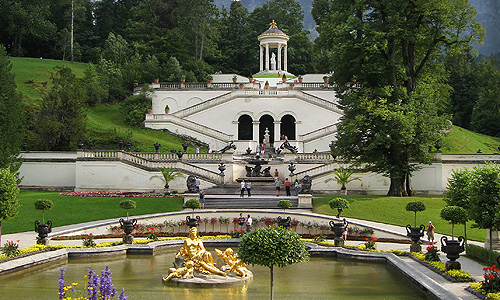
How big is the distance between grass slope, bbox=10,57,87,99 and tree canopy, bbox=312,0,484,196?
31343mm

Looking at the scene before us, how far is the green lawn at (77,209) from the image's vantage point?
2791 centimetres

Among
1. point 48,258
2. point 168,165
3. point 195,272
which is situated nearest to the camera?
point 195,272

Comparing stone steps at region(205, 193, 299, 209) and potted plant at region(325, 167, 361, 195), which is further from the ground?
potted plant at region(325, 167, 361, 195)

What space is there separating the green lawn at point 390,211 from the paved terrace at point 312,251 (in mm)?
935

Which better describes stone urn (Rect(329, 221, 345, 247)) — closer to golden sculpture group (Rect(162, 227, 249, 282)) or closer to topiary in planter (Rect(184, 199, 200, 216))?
golden sculpture group (Rect(162, 227, 249, 282))

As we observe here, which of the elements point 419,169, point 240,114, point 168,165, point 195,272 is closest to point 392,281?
point 195,272

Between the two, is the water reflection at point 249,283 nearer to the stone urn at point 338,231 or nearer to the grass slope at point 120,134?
the stone urn at point 338,231

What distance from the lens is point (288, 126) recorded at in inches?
2263

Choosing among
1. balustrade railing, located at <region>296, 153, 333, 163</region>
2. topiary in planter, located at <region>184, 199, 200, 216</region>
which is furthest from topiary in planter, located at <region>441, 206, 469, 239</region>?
balustrade railing, located at <region>296, 153, 333, 163</region>

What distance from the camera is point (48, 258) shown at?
65.4ft

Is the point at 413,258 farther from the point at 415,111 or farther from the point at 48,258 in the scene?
the point at 415,111

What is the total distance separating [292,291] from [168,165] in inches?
941

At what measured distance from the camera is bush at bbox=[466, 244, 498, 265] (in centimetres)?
1848

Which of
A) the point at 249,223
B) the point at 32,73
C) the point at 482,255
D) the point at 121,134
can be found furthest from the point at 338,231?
the point at 32,73
